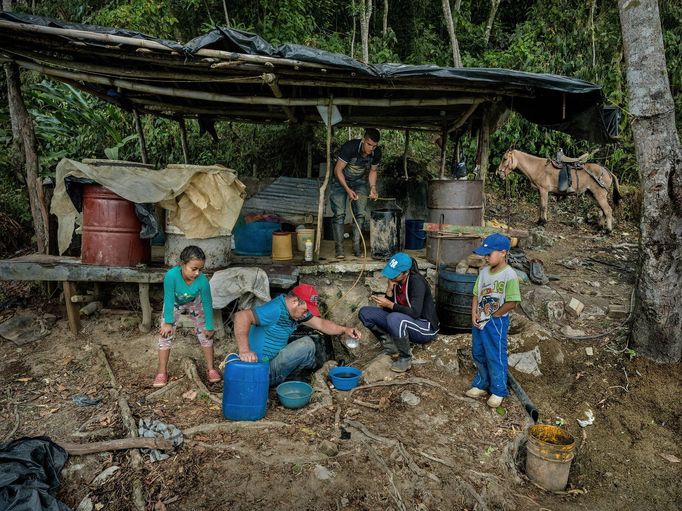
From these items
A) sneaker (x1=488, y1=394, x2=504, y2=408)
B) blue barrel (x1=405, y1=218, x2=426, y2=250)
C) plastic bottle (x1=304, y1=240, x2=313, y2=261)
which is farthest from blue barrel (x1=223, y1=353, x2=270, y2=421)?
blue barrel (x1=405, y1=218, x2=426, y2=250)

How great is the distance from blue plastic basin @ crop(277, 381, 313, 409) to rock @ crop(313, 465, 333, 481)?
2.74 ft

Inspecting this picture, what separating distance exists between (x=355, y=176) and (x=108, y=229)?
3282 millimetres

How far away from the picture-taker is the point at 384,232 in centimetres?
602

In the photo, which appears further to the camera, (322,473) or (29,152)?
(29,152)

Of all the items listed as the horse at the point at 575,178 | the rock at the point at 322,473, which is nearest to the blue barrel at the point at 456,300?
the rock at the point at 322,473

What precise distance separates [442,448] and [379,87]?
4181mm

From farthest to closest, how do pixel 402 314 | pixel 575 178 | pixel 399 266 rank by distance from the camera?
1. pixel 575 178
2. pixel 402 314
3. pixel 399 266

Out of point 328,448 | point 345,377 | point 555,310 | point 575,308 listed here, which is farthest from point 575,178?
point 328,448

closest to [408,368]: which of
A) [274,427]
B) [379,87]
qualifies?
[274,427]

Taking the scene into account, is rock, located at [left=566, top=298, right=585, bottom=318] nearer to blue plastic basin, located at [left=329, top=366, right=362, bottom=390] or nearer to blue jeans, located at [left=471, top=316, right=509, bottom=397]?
blue jeans, located at [left=471, top=316, right=509, bottom=397]

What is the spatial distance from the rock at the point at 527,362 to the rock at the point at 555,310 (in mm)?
916

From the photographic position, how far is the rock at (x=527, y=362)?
4531 mm

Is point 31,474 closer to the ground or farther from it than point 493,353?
closer to the ground

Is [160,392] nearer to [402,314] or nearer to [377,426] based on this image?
[377,426]
